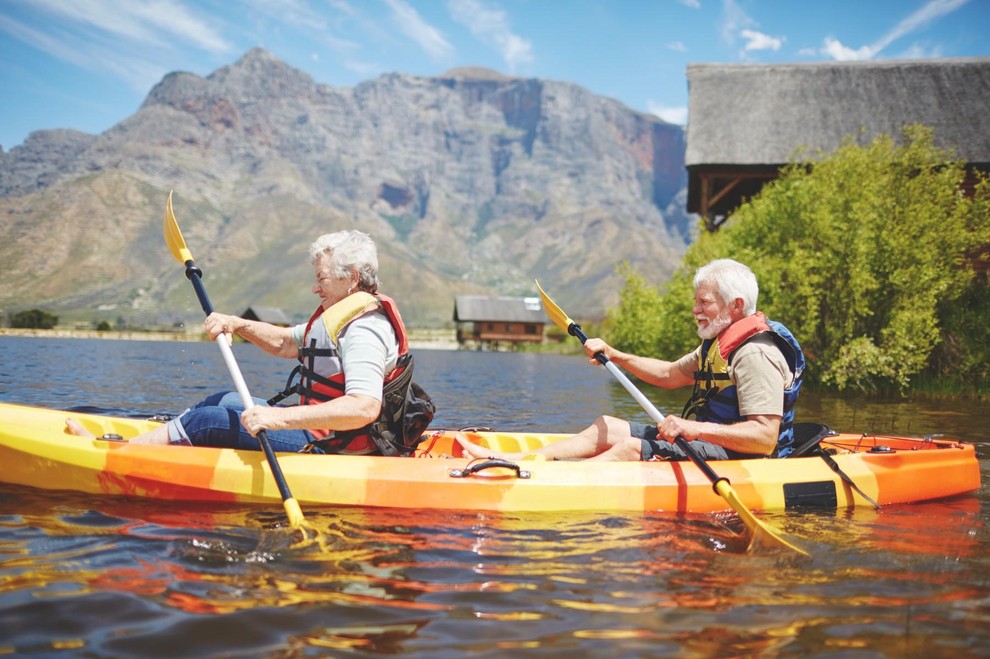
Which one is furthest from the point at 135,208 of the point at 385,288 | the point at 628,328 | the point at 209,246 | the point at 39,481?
the point at 39,481

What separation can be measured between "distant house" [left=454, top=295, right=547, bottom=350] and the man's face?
59.6 metres

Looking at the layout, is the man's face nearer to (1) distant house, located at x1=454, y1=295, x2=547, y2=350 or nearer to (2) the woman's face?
(2) the woman's face

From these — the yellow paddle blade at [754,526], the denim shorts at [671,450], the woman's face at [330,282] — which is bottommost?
the yellow paddle blade at [754,526]

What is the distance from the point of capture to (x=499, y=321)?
219ft

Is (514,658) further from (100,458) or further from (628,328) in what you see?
(628,328)

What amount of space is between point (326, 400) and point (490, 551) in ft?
4.88

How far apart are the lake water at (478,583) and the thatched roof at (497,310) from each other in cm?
6136

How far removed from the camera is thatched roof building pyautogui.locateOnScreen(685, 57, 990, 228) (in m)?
22.4

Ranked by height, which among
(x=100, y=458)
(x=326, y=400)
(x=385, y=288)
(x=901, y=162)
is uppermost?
(x=385, y=288)

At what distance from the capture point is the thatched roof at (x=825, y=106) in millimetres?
22359

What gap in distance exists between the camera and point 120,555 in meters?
3.91

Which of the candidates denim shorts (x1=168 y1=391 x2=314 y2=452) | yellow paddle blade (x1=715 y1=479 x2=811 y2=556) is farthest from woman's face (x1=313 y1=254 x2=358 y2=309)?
yellow paddle blade (x1=715 y1=479 x2=811 y2=556)

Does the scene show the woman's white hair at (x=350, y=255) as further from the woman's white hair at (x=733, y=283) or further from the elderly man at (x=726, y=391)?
the woman's white hair at (x=733, y=283)

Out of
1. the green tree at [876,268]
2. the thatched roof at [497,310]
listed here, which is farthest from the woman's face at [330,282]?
the thatched roof at [497,310]
